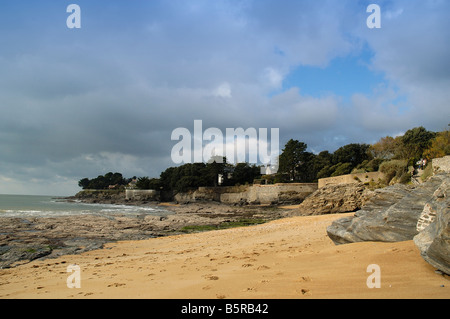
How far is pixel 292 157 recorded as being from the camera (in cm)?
6412

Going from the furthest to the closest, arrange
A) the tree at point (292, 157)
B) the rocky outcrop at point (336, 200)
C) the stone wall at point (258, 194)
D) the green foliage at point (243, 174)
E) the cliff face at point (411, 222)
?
the green foliage at point (243, 174)
the tree at point (292, 157)
the stone wall at point (258, 194)
the rocky outcrop at point (336, 200)
the cliff face at point (411, 222)

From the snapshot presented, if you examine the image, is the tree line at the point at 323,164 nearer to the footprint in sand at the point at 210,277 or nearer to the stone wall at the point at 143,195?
the stone wall at the point at 143,195

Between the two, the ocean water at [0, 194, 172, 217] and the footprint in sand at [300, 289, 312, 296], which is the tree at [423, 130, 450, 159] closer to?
the footprint in sand at [300, 289, 312, 296]

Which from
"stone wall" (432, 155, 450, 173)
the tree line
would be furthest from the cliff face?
the tree line

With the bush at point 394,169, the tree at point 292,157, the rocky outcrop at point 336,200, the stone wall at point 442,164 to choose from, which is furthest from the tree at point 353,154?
the stone wall at point 442,164

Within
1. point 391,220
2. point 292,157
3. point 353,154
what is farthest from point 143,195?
point 391,220

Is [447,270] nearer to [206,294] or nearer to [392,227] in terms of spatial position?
[392,227]

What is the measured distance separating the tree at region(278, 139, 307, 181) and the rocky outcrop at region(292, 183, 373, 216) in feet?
123

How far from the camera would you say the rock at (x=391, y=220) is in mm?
5871

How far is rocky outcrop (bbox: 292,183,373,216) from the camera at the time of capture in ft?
80.0

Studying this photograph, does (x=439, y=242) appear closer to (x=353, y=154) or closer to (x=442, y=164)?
(x=442, y=164)

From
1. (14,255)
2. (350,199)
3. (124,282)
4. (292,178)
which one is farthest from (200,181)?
(124,282)

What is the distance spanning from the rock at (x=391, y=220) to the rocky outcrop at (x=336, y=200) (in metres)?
17.9
